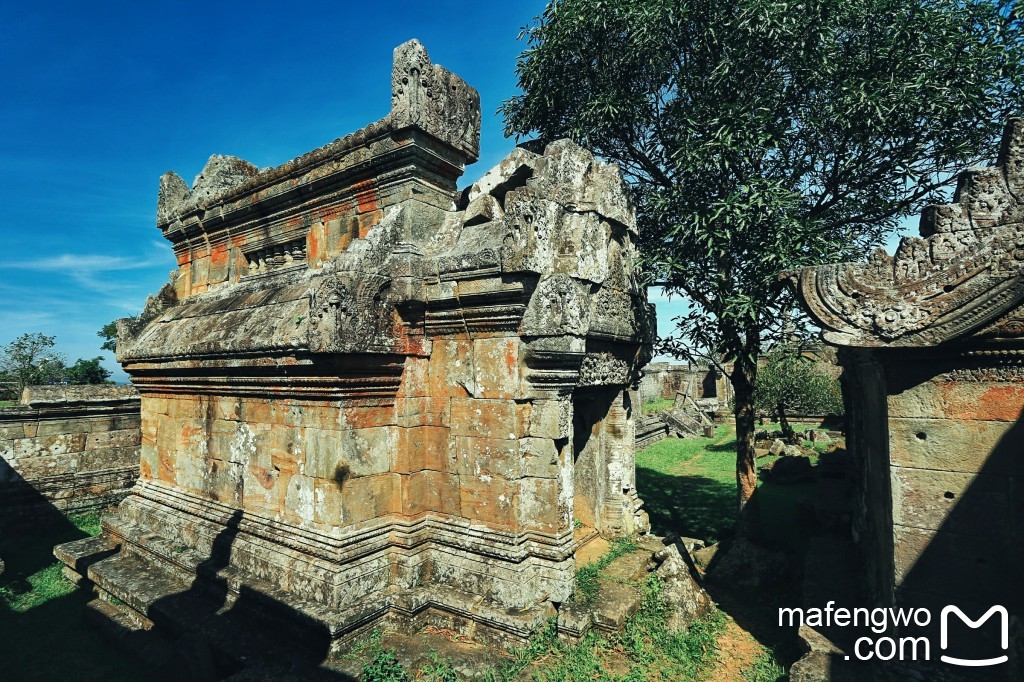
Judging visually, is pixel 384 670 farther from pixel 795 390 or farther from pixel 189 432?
pixel 795 390

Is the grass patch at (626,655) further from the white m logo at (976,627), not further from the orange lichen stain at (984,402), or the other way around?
the orange lichen stain at (984,402)

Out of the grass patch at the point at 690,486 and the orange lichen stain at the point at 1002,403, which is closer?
the orange lichen stain at the point at 1002,403

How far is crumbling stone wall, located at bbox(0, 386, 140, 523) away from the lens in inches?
340

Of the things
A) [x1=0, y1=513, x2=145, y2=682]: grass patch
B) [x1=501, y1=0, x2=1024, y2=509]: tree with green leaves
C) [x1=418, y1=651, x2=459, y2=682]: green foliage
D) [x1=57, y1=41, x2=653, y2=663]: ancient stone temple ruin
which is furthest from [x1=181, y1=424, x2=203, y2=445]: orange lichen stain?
[x1=501, y1=0, x2=1024, y2=509]: tree with green leaves

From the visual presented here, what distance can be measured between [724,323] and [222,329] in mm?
6202

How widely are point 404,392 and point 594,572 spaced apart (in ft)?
9.19

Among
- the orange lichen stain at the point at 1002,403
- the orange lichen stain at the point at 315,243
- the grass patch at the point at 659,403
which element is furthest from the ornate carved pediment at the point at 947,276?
the grass patch at the point at 659,403

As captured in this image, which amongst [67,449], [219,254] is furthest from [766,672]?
[67,449]

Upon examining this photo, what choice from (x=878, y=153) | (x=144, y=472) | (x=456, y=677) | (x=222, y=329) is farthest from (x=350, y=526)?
(x=878, y=153)

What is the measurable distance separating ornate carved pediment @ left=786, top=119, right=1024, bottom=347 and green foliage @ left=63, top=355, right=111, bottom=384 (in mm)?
29519

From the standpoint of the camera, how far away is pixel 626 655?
4.68 meters

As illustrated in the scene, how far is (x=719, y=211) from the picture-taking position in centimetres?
605

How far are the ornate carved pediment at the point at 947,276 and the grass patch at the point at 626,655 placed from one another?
3266 mm

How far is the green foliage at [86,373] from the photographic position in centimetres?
2464
